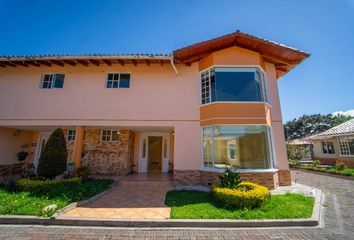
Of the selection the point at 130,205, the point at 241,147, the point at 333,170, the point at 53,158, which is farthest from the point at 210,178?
the point at 333,170

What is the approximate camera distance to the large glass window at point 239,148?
8.83m

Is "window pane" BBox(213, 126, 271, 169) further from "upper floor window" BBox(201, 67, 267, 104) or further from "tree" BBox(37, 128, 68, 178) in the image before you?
"tree" BBox(37, 128, 68, 178)

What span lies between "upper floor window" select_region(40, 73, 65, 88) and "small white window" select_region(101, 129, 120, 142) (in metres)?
4.03

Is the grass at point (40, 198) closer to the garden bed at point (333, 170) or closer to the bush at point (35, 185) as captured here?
the bush at point (35, 185)

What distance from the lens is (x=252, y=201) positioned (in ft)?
19.7

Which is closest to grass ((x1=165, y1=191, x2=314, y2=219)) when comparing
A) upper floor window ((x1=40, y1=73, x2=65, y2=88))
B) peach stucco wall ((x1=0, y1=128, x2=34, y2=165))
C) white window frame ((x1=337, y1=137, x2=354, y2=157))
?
upper floor window ((x1=40, y1=73, x2=65, y2=88))

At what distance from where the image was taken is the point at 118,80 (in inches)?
421

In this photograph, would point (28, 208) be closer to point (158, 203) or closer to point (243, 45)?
point (158, 203)

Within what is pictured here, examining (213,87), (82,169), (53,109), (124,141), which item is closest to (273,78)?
(213,87)

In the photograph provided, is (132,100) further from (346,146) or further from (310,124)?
(310,124)

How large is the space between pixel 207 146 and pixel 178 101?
3.17 m

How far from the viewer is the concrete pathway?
18.4ft

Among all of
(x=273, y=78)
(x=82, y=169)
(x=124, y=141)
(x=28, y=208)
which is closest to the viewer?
(x=28, y=208)

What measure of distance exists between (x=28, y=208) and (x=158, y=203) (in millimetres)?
4405
